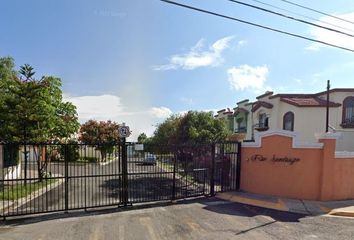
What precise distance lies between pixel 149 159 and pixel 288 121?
22316 mm

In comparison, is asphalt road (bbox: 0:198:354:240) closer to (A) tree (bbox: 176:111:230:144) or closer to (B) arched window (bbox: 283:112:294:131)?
(A) tree (bbox: 176:111:230:144)

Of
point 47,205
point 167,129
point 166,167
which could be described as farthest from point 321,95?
point 47,205

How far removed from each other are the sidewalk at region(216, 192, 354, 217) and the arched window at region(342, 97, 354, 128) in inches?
719

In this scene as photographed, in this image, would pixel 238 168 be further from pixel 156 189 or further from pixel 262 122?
pixel 262 122

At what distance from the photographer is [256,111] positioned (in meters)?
34.2

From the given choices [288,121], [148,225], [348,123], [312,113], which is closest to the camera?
[148,225]

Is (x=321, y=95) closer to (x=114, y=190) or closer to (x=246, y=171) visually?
(x=246, y=171)

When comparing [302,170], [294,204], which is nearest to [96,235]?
[294,204]

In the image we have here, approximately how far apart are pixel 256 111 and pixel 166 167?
2507 centimetres

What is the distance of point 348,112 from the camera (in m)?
27.2

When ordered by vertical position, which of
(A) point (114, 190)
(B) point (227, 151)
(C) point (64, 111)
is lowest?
(A) point (114, 190)

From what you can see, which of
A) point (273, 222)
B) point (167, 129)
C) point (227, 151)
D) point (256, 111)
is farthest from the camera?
point (256, 111)

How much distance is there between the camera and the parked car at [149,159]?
33.9 ft

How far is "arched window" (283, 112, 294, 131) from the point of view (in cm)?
2884
